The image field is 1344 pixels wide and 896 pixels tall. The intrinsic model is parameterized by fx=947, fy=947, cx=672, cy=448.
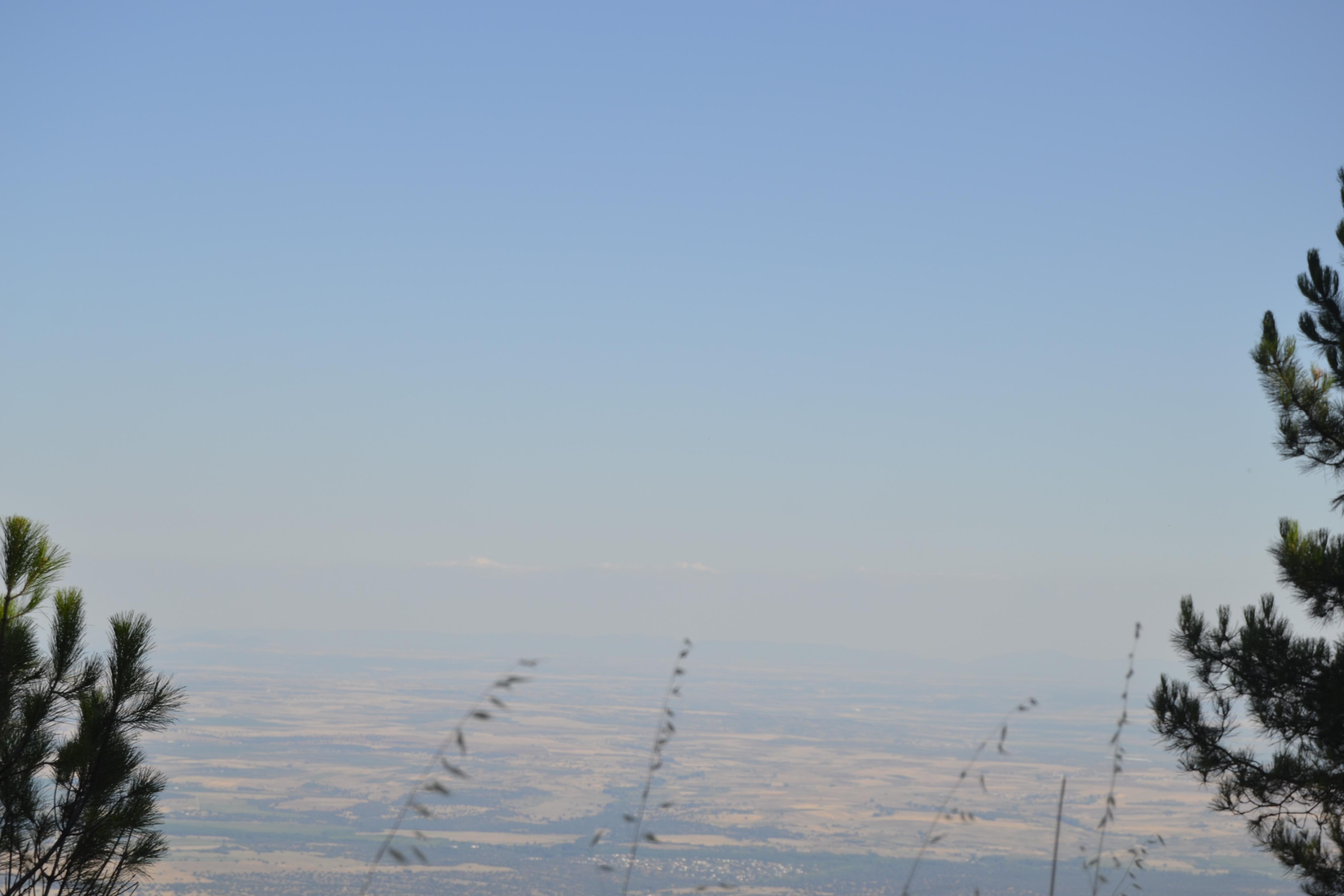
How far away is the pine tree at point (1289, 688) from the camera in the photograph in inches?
309

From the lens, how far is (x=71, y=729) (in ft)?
17.7

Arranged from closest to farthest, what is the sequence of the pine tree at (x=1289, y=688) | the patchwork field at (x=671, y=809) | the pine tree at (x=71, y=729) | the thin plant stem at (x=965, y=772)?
the thin plant stem at (x=965, y=772), the pine tree at (x=71, y=729), the pine tree at (x=1289, y=688), the patchwork field at (x=671, y=809)

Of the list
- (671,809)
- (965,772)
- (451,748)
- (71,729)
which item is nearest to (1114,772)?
(965,772)

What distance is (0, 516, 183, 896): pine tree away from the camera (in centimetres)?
522

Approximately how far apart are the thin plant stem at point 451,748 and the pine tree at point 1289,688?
26.7ft

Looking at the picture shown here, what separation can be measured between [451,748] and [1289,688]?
8591 millimetres

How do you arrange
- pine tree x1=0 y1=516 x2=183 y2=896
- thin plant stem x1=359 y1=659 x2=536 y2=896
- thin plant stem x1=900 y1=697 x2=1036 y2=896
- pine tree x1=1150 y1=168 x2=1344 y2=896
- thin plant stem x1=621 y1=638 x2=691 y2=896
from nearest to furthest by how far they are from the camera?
thin plant stem x1=359 y1=659 x2=536 y2=896 → thin plant stem x1=900 y1=697 x2=1036 y2=896 → thin plant stem x1=621 y1=638 x2=691 y2=896 → pine tree x1=0 y1=516 x2=183 y2=896 → pine tree x1=1150 y1=168 x2=1344 y2=896

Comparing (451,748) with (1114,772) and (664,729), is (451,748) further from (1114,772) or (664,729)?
(1114,772)

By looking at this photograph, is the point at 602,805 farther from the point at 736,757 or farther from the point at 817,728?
the point at 817,728

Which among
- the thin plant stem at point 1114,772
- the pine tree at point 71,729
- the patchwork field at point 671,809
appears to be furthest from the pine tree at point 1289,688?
the pine tree at point 71,729

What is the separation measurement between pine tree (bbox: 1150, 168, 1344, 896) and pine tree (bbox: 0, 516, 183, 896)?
8.30m

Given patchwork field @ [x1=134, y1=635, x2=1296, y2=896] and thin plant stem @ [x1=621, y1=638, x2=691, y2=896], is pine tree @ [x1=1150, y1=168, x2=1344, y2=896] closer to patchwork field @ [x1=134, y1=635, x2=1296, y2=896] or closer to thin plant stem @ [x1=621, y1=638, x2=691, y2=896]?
patchwork field @ [x1=134, y1=635, x2=1296, y2=896]

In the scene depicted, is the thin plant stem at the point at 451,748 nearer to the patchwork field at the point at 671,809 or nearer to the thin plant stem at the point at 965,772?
the patchwork field at the point at 671,809

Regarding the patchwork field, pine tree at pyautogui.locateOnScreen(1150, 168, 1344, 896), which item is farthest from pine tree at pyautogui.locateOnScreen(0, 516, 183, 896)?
pine tree at pyautogui.locateOnScreen(1150, 168, 1344, 896)
